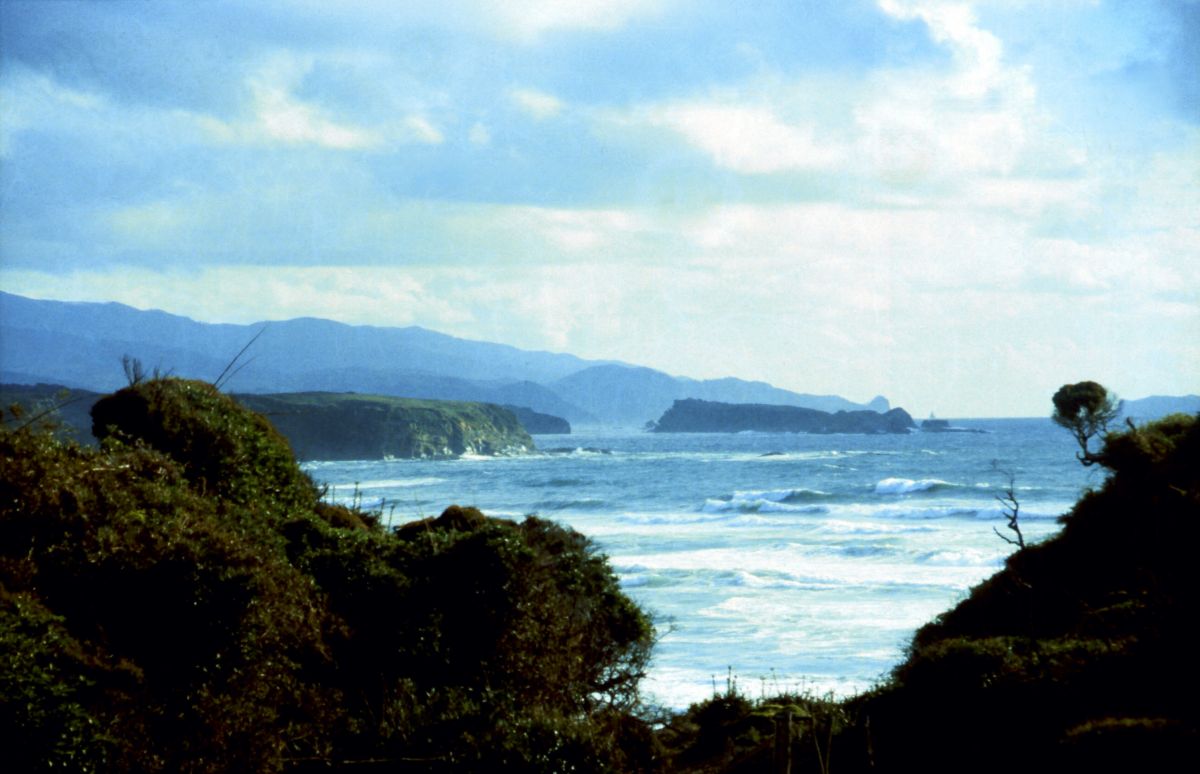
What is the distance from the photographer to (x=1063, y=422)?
1461 cm

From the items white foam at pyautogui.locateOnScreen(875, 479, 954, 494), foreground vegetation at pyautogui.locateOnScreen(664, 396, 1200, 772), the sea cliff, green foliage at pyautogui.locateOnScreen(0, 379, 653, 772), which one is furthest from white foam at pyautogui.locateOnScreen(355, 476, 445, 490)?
foreground vegetation at pyautogui.locateOnScreen(664, 396, 1200, 772)

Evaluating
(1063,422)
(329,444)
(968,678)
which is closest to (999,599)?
(1063,422)

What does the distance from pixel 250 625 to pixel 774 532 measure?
1436 inches

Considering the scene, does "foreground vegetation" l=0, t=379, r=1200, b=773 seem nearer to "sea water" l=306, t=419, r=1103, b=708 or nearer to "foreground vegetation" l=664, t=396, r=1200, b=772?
"foreground vegetation" l=664, t=396, r=1200, b=772

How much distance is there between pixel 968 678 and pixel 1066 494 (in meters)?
50.5

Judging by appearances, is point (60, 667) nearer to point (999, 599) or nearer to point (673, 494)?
point (999, 599)

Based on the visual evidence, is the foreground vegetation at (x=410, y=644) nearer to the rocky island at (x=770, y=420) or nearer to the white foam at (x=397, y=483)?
the white foam at (x=397, y=483)

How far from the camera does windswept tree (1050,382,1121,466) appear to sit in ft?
47.0

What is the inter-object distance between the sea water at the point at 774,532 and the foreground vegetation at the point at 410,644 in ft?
4.40

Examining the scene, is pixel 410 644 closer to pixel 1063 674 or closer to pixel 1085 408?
pixel 1063 674

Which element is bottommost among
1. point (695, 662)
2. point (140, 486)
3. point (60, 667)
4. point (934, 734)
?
point (695, 662)

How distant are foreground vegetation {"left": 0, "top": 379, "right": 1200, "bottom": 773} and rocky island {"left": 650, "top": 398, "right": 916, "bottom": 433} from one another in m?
156

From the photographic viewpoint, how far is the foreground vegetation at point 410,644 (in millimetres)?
7566

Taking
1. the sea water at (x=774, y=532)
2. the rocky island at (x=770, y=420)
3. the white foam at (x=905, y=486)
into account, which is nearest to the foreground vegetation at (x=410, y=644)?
the sea water at (x=774, y=532)
